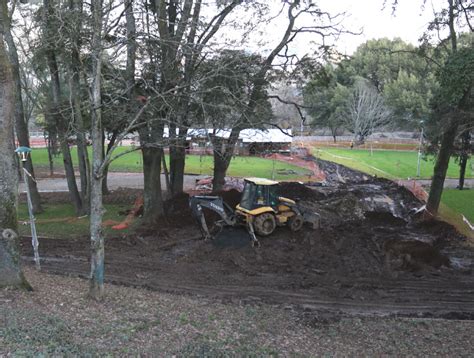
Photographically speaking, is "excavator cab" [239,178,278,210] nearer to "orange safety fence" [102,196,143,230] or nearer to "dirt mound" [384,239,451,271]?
"dirt mound" [384,239,451,271]

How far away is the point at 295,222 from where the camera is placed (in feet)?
55.6

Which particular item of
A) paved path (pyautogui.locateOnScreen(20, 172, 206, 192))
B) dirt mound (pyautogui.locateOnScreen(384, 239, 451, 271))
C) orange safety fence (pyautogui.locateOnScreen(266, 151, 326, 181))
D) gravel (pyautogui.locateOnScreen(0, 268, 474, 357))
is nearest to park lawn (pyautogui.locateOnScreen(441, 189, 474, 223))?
dirt mound (pyautogui.locateOnScreen(384, 239, 451, 271))

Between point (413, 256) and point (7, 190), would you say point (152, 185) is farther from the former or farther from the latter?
point (413, 256)

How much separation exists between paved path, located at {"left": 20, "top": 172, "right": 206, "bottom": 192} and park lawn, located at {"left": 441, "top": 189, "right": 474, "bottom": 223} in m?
16.8

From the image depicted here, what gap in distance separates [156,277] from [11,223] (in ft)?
16.3

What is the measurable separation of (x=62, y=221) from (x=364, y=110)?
61.7m

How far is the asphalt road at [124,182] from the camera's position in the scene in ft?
103

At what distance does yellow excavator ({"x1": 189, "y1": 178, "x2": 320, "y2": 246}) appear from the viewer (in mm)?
15297

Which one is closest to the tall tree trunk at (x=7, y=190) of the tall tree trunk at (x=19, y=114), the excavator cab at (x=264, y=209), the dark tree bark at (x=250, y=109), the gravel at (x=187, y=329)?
the gravel at (x=187, y=329)

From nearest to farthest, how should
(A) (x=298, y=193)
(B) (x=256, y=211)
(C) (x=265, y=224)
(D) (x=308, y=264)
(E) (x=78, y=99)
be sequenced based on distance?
(D) (x=308, y=264), (B) (x=256, y=211), (C) (x=265, y=224), (E) (x=78, y=99), (A) (x=298, y=193)

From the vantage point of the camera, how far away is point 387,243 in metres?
15.9

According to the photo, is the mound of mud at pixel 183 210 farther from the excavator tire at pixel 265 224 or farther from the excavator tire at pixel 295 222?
the excavator tire at pixel 295 222

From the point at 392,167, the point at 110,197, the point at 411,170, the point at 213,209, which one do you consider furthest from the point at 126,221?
the point at 392,167

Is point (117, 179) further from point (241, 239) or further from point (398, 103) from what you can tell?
point (398, 103)
